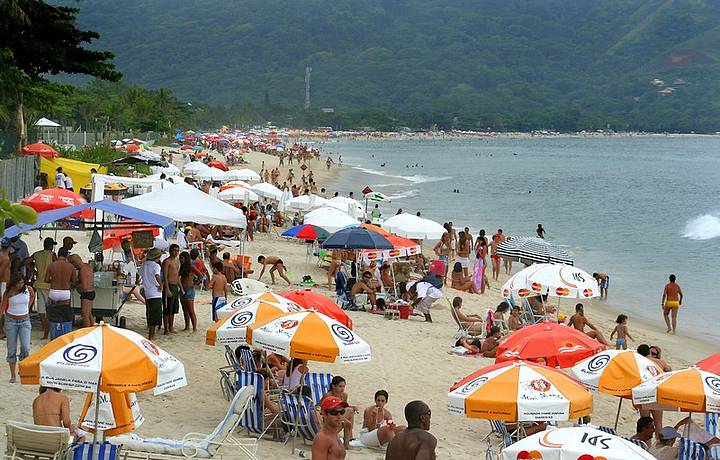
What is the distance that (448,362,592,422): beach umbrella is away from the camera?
6.90m

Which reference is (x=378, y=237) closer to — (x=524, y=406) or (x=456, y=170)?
(x=524, y=406)

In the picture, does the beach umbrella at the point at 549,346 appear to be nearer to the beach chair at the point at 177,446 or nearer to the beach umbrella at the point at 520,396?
the beach umbrella at the point at 520,396

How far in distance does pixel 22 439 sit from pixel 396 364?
21.1 feet

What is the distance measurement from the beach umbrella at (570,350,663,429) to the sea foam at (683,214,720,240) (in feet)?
113

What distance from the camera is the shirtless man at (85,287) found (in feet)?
34.0

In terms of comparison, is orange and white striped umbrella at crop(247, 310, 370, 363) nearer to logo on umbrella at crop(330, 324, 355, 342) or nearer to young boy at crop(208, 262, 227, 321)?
logo on umbrella at crop(330, 324, 355, 342)

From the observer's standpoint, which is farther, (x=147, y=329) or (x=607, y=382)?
(x=147, y=329)

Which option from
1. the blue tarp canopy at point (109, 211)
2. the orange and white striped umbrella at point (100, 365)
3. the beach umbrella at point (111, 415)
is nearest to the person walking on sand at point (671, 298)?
the blue tarp canopy at point (109, 211)

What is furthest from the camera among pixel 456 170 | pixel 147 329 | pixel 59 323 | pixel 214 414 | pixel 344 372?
pixel 456 170

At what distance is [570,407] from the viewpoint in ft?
22.9

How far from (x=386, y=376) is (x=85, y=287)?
3711mm

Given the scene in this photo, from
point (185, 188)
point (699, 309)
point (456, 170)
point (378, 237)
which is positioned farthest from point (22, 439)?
point (456, 170)

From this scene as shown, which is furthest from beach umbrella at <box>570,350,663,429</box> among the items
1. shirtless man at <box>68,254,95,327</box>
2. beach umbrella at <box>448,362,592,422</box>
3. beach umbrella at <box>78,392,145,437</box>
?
shirtless man at <box>68,254,95,327</box>

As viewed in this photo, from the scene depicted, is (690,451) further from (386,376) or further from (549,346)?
(386,376)
